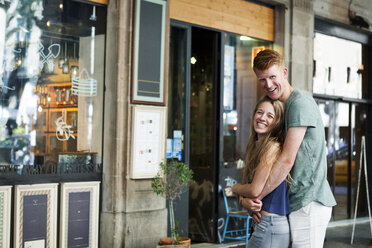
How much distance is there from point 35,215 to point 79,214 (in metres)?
0.62

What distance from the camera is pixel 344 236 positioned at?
9.77 metres

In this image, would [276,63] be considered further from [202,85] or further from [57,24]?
[202,85]

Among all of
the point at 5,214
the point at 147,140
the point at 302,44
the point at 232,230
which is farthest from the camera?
the point at 302,44

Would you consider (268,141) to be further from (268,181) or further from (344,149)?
(344,149)

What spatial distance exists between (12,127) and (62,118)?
2.25 ft

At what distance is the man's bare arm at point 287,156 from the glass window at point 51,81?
4.25 metres

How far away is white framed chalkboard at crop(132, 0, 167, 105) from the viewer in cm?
729

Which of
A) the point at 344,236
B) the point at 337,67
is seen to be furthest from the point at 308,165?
the point at 337,67

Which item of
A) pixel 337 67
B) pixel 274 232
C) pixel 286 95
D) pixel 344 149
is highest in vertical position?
pixel 337 67

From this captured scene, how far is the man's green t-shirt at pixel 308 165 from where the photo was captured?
292cm

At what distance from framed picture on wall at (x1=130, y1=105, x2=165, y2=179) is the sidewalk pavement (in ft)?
5.98

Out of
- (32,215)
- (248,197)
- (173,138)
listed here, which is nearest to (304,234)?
(248,197)

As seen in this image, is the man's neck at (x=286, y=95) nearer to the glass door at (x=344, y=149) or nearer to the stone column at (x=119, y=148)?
the stone column at (x=119, y=148)

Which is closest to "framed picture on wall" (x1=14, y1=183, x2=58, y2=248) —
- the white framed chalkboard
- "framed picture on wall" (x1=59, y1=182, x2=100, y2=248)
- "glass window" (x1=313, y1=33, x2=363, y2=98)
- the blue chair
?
"framed picture on wall" (x1=59, y1=182, x2=100, y2=248)
